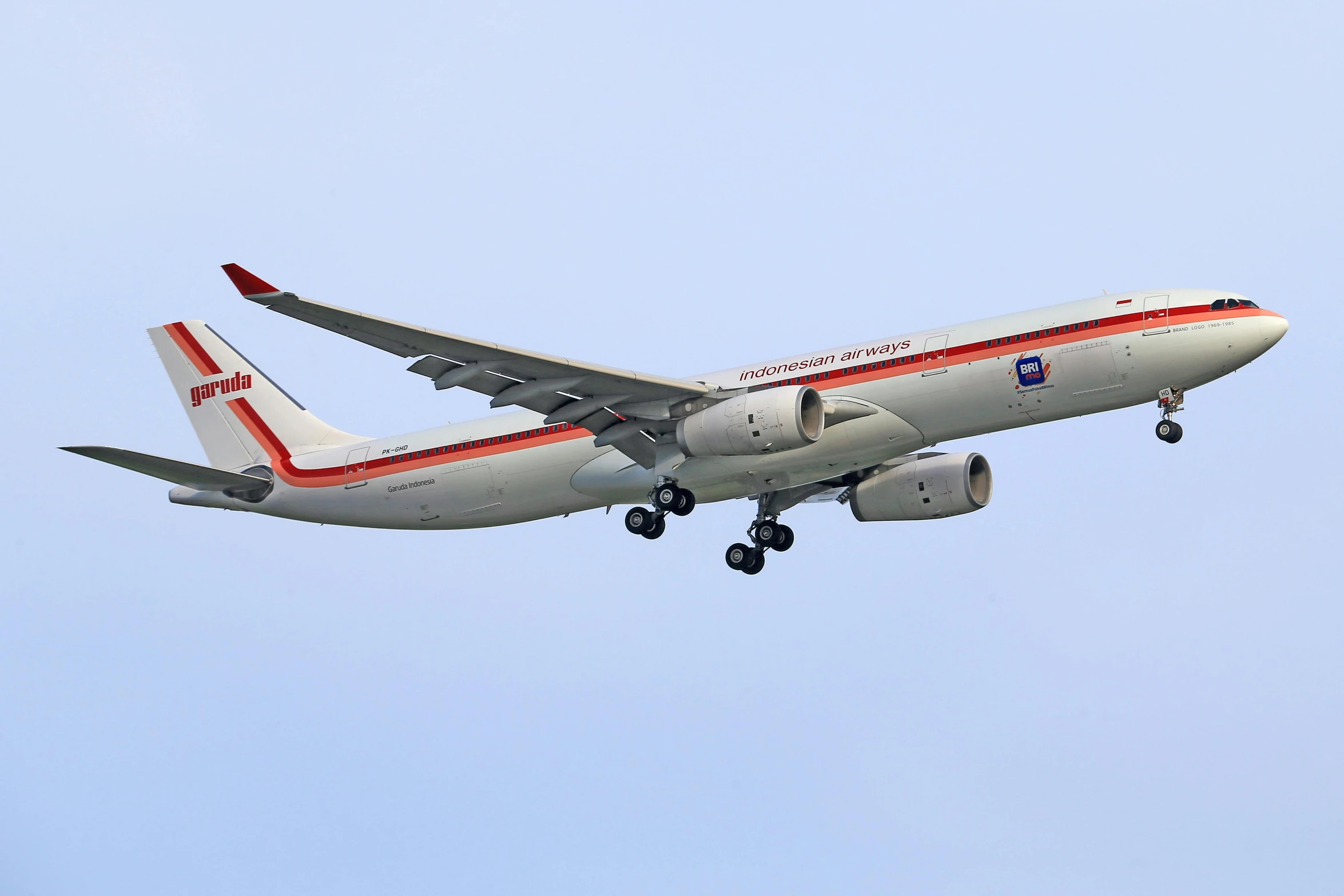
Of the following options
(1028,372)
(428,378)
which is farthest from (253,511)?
(1028,372)

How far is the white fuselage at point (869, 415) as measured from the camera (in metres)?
34.2

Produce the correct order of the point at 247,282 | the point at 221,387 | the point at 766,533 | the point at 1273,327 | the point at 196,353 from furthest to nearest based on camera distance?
the point at 196,353
the point at 221,387
the point at 766,533
the point at 1273,327
the point at 247,282

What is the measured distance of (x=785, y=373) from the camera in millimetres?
37438

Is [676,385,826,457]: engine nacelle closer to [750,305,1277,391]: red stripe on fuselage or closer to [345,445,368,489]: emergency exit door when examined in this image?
[750,305,1277,391]: red stripe on fuselage

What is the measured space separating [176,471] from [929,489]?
19.8m

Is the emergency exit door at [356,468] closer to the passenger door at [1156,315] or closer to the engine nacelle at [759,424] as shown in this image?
the engine nacelle at [759,424]

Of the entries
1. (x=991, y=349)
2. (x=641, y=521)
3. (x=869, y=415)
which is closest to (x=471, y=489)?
(x=641, y=521)

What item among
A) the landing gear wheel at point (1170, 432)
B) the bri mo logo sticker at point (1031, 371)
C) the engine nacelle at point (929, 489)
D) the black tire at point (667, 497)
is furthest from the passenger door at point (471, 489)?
the landing gear wheel at point (1170, 432)

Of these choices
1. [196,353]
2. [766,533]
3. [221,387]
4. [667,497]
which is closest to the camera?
[667,497]

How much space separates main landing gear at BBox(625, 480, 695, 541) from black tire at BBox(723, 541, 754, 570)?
3.93 meters

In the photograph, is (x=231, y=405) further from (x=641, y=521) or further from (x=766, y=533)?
(x=766, y=533)

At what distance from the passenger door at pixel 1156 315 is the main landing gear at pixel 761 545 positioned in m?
11.8

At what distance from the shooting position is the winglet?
3105 cm

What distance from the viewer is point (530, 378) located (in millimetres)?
36094
